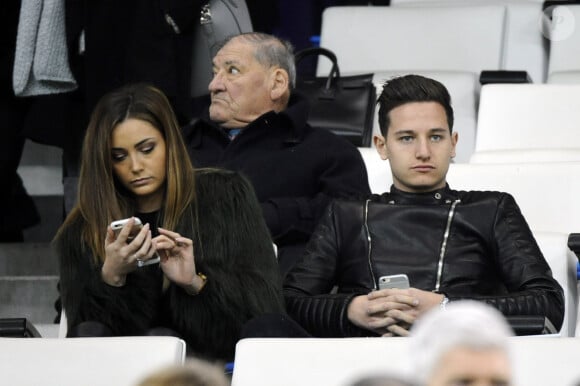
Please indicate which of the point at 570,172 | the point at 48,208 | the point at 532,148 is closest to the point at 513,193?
the point at 570,172

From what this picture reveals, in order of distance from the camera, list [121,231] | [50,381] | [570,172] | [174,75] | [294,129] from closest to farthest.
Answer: [50,381] < [121,231] < [570,172] < [294,129] < [174,75]

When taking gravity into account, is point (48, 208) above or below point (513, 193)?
below

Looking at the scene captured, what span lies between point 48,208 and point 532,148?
82.6 inches

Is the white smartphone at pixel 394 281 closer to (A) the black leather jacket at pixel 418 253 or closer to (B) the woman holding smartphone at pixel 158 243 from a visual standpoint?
(A) the black leather jacket at pixel 418 253

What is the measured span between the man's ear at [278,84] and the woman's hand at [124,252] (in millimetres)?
1314

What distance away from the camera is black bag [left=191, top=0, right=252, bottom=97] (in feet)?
17.5

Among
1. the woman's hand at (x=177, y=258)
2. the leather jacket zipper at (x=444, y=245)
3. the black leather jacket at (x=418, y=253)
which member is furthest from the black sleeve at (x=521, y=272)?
the woman's hand at (x=177, y=258)

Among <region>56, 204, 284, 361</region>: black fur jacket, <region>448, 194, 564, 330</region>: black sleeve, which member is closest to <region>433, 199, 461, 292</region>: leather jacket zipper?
<region>448, 194, 564, 330</region>: black sleeve

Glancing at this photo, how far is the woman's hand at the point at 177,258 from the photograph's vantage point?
347 centimetres

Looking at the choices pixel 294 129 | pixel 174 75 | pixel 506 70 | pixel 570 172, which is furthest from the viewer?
pixel 506 70

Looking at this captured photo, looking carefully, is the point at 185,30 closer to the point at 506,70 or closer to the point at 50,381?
the point at 506,70

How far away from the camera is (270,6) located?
595cm

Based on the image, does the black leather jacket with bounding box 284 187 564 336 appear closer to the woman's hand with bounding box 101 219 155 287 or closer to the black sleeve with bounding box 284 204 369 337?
the black sleeve with bounding box 284 204 369 337

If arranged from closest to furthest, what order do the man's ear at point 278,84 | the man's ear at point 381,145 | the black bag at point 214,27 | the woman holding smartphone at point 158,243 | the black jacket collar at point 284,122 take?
the woman holding smartphone at point 158,243, the man's ear at point 381,145, the black jacket collar at point 284,122, the man's ear at point 278,84, the black bag at point 214,27
